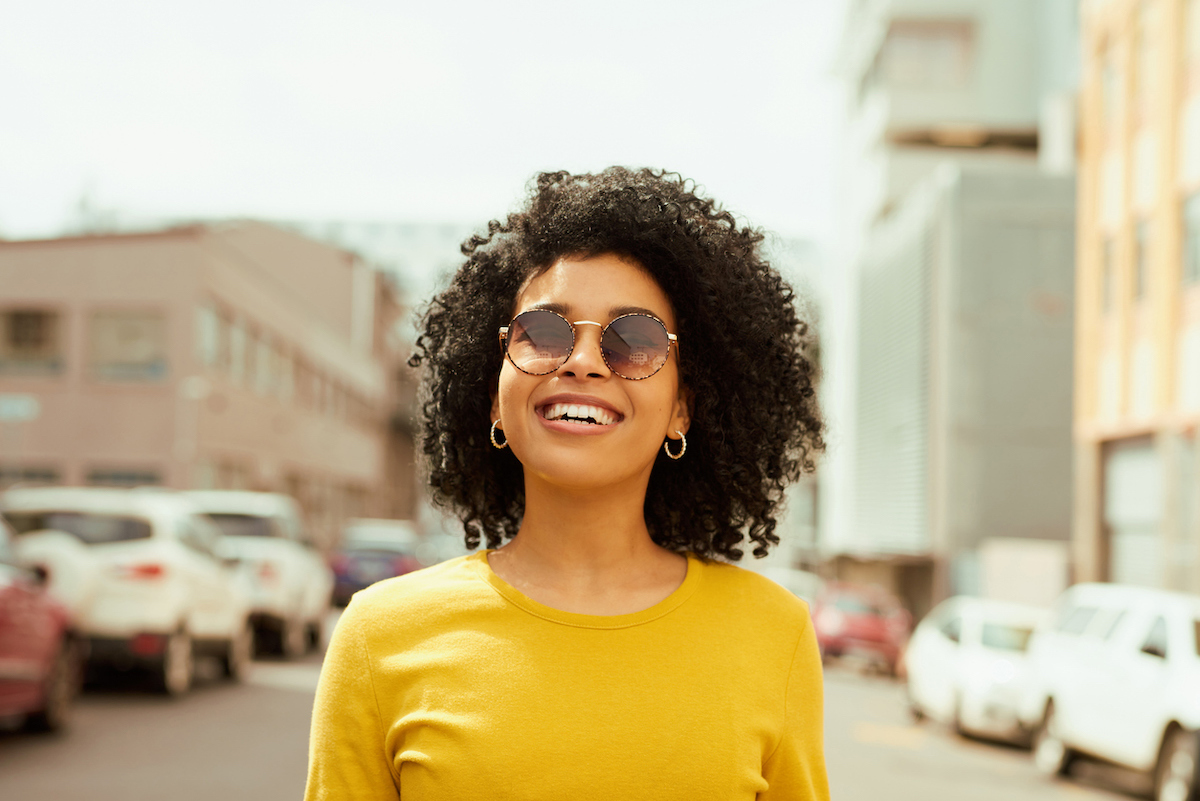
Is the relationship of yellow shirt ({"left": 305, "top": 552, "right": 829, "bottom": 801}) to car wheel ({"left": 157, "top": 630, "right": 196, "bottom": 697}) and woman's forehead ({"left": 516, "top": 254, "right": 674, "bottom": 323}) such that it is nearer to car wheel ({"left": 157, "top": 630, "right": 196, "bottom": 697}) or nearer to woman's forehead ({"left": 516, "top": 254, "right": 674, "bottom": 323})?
woman's forehead ({"left": 516, "top": 254, "right": 674, "bottom": 323})

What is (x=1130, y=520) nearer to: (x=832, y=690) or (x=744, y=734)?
(x=832, y=690)

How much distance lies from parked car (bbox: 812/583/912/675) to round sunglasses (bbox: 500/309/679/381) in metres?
24.7

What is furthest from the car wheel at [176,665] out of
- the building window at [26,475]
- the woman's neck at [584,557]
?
the building window at [26,475]

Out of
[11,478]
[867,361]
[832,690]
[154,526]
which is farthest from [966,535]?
[154,526]

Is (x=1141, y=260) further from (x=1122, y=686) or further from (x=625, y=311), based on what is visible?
(x=625, y=311)

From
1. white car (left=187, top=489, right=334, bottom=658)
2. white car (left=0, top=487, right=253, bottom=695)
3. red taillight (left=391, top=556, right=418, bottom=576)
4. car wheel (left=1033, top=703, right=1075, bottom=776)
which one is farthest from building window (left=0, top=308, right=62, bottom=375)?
car wheel (left=1033, top=703, right=1075, bottom=776)

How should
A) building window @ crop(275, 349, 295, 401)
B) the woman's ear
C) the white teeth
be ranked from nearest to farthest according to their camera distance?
the white teeth < the woman's ear < building window @ crop(275, 349, 295, 401)

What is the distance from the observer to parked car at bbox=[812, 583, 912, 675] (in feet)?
88.2

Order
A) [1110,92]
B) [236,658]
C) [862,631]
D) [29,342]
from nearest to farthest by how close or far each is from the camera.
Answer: [236,658] < [1110,92] < [862,631] < [29,342]

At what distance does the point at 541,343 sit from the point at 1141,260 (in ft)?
76.9

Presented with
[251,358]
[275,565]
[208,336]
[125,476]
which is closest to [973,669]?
[275,565]

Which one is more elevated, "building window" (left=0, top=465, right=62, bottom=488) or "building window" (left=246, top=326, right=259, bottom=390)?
"building window" (left=246, top=326, right=259, bottom=390)

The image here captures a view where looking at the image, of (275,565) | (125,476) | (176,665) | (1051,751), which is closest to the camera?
(1051,751)

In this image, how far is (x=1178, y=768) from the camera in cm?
1048
